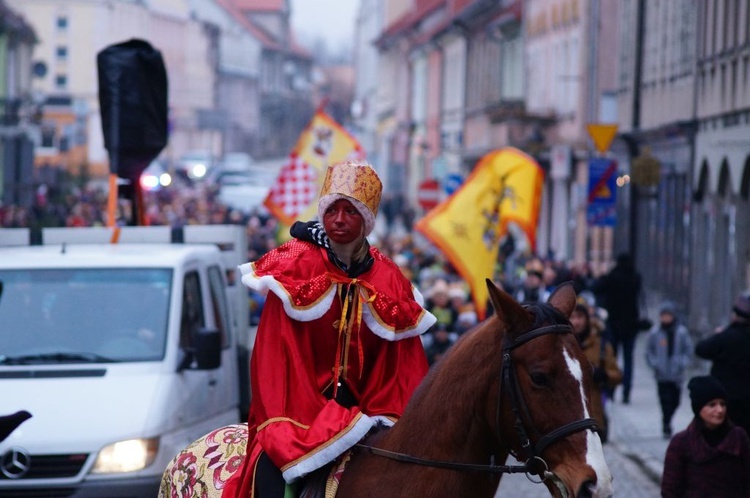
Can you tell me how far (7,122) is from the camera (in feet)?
194

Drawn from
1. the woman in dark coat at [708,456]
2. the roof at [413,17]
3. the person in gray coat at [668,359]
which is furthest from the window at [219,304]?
the roof at [413,17]

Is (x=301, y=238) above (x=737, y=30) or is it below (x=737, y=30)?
below

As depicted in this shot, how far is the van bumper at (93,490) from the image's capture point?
9.38 m

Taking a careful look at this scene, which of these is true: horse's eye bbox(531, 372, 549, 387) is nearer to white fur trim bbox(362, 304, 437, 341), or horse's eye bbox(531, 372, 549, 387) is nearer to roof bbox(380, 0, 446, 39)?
white fur trim bbox(362, 304, 437, 341)

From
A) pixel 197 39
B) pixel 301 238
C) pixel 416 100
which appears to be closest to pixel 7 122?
pixel 416 100

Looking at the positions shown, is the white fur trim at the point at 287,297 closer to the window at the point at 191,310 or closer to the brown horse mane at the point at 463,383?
the brown horse mane at the point at 463,383

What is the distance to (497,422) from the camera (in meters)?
5.51

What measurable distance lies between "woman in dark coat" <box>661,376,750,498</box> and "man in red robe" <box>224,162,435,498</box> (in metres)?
3.53

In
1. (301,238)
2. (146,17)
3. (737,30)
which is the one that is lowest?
(301,238)

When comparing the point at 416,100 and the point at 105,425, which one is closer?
the point at 105,425

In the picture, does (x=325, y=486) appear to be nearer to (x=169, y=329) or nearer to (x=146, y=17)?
(x=169, y=329)

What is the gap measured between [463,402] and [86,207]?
1401 inches

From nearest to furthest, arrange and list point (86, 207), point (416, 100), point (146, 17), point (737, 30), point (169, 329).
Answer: point (169, 329), point (737, 30), point (86, 207), point (416, 100), point (146, 17)

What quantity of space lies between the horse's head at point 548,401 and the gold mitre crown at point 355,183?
0.93 metres
